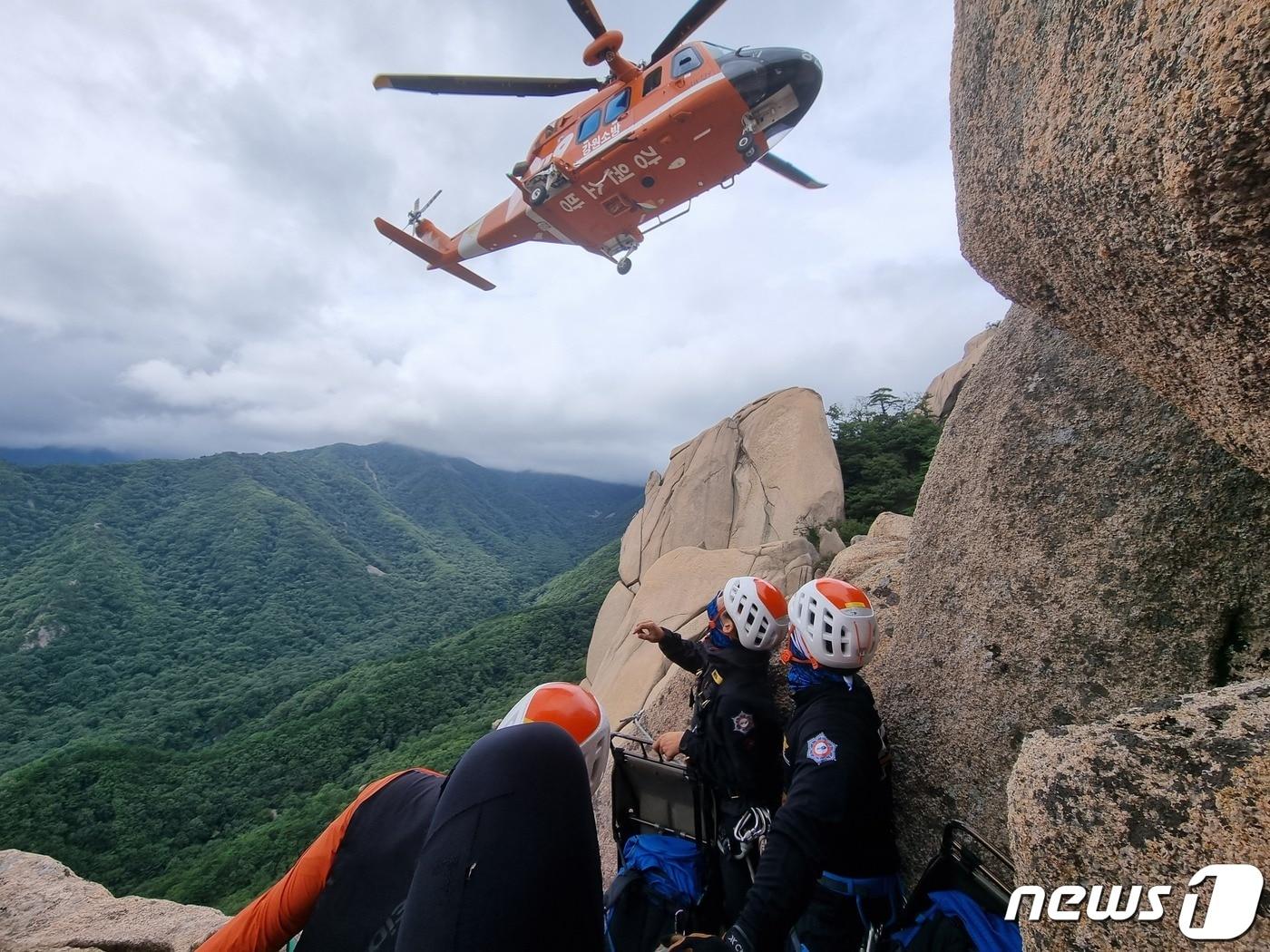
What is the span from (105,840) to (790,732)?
4577 centimetres

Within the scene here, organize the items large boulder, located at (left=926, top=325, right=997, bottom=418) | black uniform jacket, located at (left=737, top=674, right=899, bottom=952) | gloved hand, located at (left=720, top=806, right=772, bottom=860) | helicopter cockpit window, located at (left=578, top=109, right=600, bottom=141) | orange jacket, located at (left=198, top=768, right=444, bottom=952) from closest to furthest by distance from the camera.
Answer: orange jacket, located at (left=198, top=768, right=444, bottom=952) → black uniform jacket, located at (left=737, top=674, right=899, bottom=952) → gloved hand, located at (left=720, top=806, right=772, bottom=860) → helicopter cockpit window, located at (left=578, top=109, right=600, bottom=141) → large boulder, located at (left=926, top=325, right=997, bottom=418)

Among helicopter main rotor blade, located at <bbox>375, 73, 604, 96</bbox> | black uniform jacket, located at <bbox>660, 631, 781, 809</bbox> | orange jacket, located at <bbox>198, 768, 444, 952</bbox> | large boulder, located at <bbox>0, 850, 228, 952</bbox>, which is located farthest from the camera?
helicopter main rotor blade, located at <bbox>375, 73, 604, 96</bbox>

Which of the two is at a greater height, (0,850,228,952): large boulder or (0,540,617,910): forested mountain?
(0,850,228,952): large boulder

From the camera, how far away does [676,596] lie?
10375 mm

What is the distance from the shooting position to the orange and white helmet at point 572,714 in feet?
8.16

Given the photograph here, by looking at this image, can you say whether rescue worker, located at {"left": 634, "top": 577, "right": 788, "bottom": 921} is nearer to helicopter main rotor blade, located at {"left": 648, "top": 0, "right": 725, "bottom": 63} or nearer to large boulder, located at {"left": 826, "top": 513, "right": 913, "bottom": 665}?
large boulder, located at {"left": 826, "top": 513, "right": 913, "bottom": 665}

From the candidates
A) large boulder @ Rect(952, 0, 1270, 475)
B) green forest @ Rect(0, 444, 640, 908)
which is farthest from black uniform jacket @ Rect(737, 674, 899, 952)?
green forest @ Rect(0, 444, 640, 908)

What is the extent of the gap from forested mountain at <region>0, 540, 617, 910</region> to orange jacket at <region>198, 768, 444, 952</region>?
25.0 metres

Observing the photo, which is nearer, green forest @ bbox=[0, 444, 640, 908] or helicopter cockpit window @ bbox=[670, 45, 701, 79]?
helicopter cockpit window @ bbox=[670, 45, 701, 79]

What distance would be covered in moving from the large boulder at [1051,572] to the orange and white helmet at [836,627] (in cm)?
57

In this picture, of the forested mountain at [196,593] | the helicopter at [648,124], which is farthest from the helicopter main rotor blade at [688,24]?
the forested mountain at [196,593]

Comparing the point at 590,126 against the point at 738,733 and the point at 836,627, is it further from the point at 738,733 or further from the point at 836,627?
the point at 738,733

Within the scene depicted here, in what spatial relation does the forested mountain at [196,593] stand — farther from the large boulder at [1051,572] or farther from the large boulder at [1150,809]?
the large boulder at [1150,809]

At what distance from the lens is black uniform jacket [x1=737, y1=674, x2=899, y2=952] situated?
2.38 m
